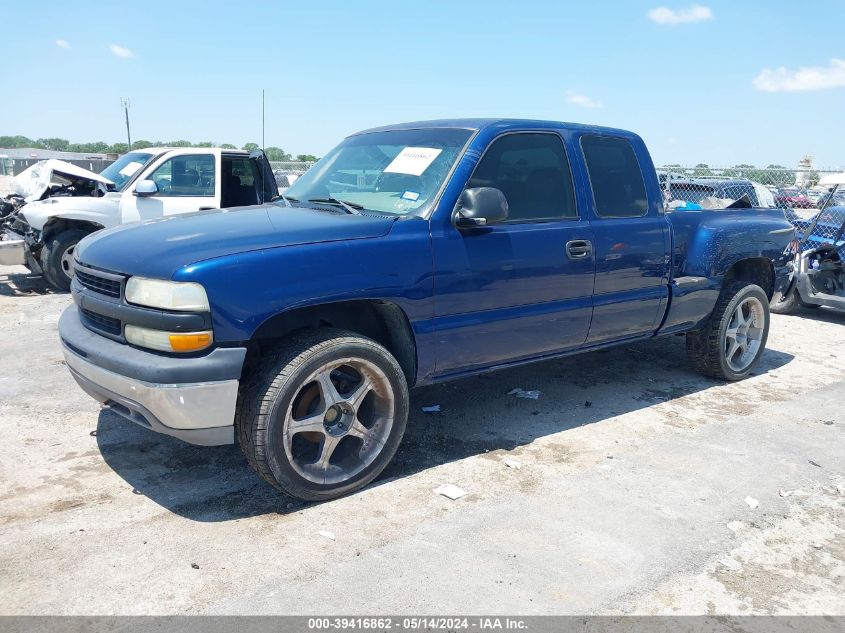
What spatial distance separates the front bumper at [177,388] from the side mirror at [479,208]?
4.63ft

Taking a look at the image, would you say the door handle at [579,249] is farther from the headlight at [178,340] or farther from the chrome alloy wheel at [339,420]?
the headlight at [178,340]

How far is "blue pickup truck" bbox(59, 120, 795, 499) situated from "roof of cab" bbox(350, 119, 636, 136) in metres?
0.02

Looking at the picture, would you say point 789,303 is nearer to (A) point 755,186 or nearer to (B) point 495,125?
(A) point 755,186

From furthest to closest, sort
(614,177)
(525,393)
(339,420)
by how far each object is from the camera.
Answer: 1. (525,393)
2. (614,177)
3. (339,420)

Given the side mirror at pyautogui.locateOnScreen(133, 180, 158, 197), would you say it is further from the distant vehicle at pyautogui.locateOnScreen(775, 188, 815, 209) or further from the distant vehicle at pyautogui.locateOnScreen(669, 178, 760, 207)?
the distant vehicle at pyautogui.locateOnScreen(775, 188, 815, 209)

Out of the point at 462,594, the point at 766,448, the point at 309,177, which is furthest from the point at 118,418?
the point at 766,448

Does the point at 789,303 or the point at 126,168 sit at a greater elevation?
the point at 126,168

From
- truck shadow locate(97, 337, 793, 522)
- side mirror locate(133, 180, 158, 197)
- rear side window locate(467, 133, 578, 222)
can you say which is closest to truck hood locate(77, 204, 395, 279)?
rear side window locate(467, 133, 578, 222)

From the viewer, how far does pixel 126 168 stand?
30.6 ft

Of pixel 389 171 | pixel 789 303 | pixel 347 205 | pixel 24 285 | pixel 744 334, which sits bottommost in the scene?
pixel 24 285

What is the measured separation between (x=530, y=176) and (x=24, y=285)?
25.4ft

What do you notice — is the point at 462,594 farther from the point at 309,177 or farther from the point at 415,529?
the point at 309,177

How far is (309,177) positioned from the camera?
186 inches

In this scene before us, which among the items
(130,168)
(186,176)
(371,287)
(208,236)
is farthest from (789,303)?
(130,168)
